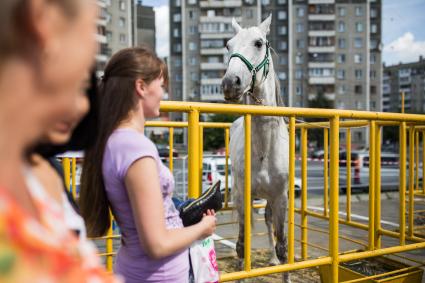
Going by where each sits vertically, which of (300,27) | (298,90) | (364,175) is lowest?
(364,175)

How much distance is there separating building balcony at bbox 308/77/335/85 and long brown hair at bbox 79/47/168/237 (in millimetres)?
58083

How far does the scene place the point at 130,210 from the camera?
145 centimetres

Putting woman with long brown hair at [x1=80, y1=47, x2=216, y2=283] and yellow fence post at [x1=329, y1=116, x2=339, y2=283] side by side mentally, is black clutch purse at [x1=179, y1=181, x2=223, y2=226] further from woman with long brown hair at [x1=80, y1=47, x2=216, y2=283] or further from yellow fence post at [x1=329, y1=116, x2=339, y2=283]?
yellow fence post at [x1=329, y1=116, x2=339, y2=283]

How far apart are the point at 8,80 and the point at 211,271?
52.6 inches

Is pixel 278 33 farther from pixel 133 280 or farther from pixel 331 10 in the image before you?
pixel 133 280

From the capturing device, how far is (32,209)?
0.62 m

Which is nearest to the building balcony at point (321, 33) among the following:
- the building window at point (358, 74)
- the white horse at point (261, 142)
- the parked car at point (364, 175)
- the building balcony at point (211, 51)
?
the building window at point (358, 74)

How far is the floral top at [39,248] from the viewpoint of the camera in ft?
1.69

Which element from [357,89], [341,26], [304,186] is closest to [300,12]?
[341,26]

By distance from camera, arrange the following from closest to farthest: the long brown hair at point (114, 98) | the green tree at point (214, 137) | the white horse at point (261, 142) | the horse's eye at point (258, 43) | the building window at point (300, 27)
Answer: the long brown hair at point (114, 98) < the white horse at point (261, 142) < the horse's eye at point (258, 43) < the green tree at point (214, 137) < the building window at point (300, 27)

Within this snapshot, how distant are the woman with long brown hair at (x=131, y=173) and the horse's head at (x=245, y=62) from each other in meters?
2.08

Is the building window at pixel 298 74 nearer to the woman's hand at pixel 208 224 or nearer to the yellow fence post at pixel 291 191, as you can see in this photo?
the yellow fence post at pixel 291 191

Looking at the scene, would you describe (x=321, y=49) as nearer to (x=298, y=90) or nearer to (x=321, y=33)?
(x=321, y=33)

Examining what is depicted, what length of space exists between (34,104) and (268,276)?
162 inches
